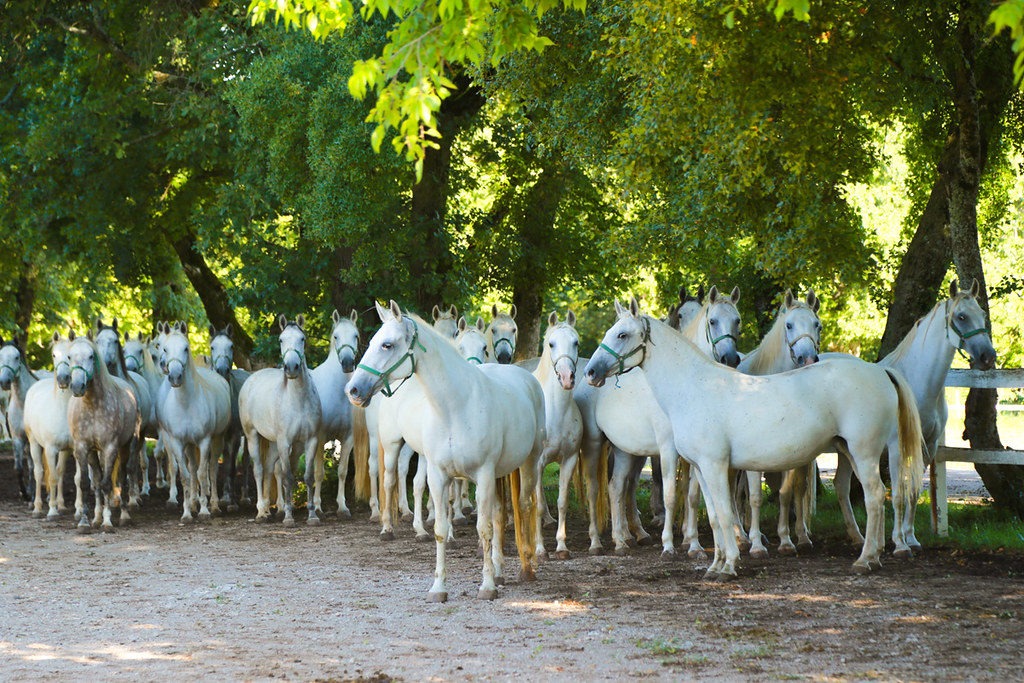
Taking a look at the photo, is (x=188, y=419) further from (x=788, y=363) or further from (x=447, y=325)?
Result: (x=788, y=363)

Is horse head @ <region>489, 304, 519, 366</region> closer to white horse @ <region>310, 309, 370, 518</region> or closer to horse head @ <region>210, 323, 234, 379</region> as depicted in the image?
white horse @ <region>310, 309, 370, 518</region>

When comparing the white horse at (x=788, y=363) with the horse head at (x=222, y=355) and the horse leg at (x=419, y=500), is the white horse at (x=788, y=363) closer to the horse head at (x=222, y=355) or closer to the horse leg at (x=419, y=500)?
the horse leg at (x=419, y=500)

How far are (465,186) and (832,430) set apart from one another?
9824mm

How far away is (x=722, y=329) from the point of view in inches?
427

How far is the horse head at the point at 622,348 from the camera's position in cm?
912

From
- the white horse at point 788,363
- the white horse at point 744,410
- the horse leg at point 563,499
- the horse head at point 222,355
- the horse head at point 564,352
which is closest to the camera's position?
the white horse at point 744,410

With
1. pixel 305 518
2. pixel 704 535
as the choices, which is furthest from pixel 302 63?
pixel 704 535

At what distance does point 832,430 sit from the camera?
923 cm

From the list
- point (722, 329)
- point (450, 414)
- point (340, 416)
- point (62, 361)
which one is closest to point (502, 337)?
point (340, 416)

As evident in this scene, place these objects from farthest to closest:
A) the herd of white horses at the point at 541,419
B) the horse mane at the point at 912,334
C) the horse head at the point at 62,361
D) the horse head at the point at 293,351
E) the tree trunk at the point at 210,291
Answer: the tree trunk at the point at 210,291
the horse head at the point at 293,351
the horse head at the point at 62,361
the horse mane at the point at 912,334
the herd of white horses at the point at 541,419

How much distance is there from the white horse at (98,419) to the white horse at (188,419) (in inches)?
24.0

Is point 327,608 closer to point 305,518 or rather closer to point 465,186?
Result: point 305,518

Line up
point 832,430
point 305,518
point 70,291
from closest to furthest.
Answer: point 832,430, point 305,518, point 70,291

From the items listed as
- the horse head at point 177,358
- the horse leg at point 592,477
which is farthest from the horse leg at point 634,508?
the horse head at point 177,358
